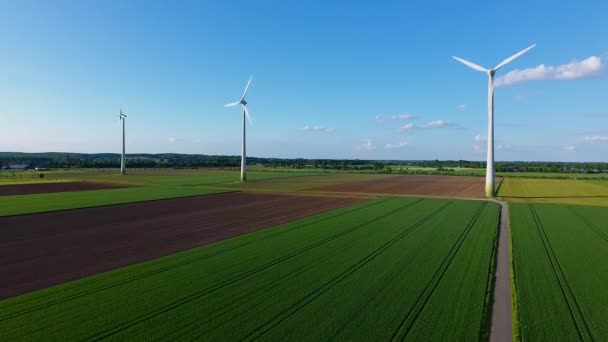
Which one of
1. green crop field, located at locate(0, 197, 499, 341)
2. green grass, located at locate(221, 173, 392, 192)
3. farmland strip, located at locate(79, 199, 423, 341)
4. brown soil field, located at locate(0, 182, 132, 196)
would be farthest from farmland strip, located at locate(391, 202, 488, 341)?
brown soil field, located at locate(0, 182, 132, 196)

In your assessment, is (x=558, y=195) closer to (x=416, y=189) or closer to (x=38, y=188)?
(x=416, y=189)

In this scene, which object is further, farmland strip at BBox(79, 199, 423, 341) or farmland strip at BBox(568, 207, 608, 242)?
farmland strip at BBox(568, 207, 608, 242)

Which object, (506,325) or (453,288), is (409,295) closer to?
(453,288)

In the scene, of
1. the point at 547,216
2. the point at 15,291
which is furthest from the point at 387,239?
the point at 547,216

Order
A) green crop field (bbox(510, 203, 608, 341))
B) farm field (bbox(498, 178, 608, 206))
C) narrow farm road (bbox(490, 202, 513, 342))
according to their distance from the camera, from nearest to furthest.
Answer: narrow farm road (bbox(490, 202, 513, 342))
green crop field (bbox(510, 203, 608, 341))
farm field (bbox(498, 178, 608, 206))

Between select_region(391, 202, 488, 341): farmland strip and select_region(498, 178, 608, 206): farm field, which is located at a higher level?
select_region(498, 178, 608, 206): farm field

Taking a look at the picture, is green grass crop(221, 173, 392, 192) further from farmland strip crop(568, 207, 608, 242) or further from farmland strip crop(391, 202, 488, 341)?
farmland strip crop(391, 202, 488, 341)

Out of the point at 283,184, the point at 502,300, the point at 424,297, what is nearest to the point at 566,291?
the point at 502,300
